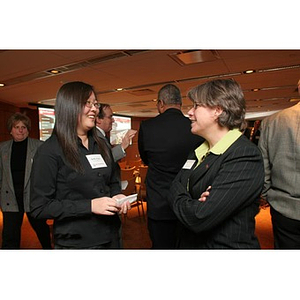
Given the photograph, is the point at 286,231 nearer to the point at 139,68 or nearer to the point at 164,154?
the point at 164,154

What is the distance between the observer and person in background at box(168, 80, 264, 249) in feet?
3.24

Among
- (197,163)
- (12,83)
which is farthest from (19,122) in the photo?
(12,83)

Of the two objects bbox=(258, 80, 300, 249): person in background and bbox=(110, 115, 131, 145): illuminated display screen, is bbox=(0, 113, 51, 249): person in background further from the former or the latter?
bbox=(110, 115, 131, 145): illuminated display screen

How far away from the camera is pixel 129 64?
3566 mm

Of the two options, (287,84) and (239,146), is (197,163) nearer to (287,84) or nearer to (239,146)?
(239,146)

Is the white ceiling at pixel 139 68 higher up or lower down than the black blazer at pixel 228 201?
higher up

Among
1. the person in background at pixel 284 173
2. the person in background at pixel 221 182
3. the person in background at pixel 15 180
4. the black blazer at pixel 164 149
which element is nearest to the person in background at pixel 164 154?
the black blazer at pixel 164 149

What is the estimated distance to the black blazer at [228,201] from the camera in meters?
0.98

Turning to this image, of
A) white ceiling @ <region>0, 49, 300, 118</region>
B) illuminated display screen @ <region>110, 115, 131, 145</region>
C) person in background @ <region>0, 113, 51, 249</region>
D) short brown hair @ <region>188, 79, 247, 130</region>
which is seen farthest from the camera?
illuminated display screen @ <region>110, 115, 131, 145</region>

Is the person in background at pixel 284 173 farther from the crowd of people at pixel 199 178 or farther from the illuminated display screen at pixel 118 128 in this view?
the illuminated display screen at pixel 118 128

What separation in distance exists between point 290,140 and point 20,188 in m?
2.30

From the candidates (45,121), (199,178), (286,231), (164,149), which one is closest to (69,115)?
(199,178)

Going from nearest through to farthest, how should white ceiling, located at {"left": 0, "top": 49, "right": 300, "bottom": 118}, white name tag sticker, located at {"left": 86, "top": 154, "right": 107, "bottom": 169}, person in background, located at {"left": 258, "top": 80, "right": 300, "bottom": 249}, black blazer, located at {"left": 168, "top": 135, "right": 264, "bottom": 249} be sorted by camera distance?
black blazer, located at {"left": 168, "top": 135, "right": 264, "bottom": 249} → white name tag sticker, located at {"left": 86, "top": 154, "right": 107, "bottom": 169} → person in background, located at {"left": 258, "top": 80, "right": 300, "bottom": 249} → white ceiling, located at {"left": 0, "top": 49, "right": 300, "bottom": 118}

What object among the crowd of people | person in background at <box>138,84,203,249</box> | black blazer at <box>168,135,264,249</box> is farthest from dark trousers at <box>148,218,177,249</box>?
black blazer at <box>168,135,264,249</box>
